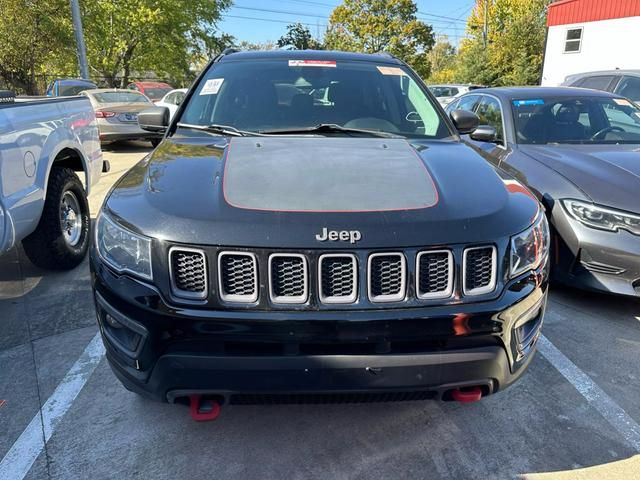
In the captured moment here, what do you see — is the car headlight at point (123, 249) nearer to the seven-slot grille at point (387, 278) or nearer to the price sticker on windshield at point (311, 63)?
the seven-slot grille at point (387, 278)

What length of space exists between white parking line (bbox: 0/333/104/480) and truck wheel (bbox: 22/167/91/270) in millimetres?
1349

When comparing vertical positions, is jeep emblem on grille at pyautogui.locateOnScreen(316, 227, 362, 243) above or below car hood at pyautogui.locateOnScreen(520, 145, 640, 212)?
above

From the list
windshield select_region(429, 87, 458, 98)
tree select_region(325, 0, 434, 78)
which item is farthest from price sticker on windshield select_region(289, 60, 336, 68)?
tree select_region(325, 0, 434, 78)

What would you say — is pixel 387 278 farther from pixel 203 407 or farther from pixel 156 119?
pixel 156 119

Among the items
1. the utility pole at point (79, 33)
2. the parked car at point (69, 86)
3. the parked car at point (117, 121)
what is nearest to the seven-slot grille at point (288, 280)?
the parked car at point (117, 121)

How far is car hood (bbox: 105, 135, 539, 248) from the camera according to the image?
186 centimetres

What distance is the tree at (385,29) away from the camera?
139 feet

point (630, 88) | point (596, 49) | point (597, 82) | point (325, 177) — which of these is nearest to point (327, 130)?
point (325, 177)

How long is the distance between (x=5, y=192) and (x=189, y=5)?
24563 mm

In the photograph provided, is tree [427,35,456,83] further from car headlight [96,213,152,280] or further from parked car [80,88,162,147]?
car headlight [96,213,152,280]

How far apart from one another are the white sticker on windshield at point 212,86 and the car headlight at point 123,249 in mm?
1525

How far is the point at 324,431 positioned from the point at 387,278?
987 millimetres

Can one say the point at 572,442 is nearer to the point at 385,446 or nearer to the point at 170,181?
the point at 385,446

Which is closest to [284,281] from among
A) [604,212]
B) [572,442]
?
[572,442]
